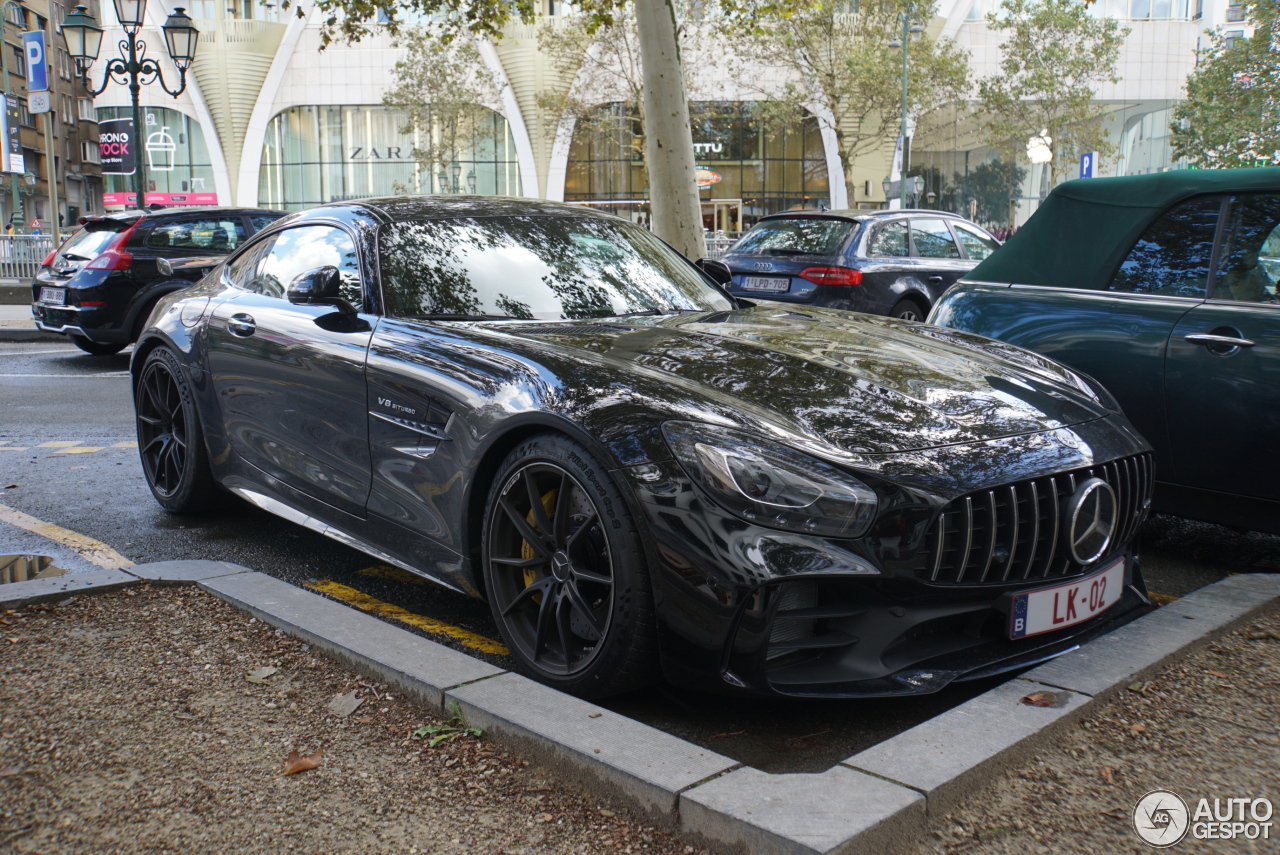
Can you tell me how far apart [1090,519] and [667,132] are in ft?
32.3

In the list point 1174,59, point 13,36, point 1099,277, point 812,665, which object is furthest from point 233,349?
point 13,36

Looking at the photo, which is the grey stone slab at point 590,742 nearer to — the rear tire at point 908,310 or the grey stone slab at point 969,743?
the grey stone slab at point 969,743

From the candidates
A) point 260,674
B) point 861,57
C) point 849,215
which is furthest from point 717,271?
point 861,57

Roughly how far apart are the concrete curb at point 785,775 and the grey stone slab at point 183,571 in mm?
514

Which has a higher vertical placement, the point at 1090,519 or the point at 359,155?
the point at 359,155

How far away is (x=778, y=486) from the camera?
274cm

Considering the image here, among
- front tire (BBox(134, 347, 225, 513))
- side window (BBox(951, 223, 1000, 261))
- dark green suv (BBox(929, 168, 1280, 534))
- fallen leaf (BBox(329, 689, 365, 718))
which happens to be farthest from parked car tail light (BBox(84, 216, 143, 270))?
fallen leaf (BBox(329, 689, 365, 718))

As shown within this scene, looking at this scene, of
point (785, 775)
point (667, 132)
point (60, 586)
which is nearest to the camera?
point (785, 775)

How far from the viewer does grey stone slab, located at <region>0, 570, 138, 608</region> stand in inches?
147

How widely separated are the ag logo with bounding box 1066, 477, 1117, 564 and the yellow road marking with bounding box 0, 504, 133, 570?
340 cm

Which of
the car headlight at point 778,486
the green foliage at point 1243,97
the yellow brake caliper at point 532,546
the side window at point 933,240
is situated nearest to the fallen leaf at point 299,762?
the yellow brake caliper at point 532,546

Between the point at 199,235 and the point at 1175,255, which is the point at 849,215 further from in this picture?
the point at 1175,255

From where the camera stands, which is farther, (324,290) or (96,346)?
(96,346)

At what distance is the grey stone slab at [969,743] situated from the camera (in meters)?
2.42
